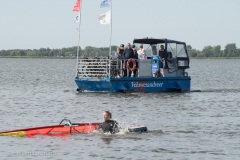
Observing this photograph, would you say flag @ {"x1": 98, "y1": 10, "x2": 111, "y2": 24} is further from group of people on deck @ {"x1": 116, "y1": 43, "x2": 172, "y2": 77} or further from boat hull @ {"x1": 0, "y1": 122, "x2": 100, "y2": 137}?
boat hull @ {"x1": 0, "y1": 122, "x2": 100, "y2": 137}

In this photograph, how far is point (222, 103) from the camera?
34125mm

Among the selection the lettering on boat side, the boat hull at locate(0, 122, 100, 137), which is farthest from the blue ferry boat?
the boat hull at locate(0, 122, 100, 137)

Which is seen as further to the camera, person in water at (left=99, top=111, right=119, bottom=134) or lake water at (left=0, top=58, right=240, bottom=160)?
person in water at (left=99, top=111, right=119, bottom=134)

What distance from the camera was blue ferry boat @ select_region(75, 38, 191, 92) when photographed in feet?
118

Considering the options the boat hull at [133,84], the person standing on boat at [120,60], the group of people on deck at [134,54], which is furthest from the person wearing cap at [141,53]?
the boat hull at [133,84]

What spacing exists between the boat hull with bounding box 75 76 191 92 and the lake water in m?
0.35

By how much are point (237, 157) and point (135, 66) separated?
17.8 metres

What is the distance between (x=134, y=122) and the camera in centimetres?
2620

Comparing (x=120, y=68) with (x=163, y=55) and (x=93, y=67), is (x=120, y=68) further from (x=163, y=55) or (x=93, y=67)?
(x=163, y=55)

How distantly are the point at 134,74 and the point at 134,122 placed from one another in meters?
10.5

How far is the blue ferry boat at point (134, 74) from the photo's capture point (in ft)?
118

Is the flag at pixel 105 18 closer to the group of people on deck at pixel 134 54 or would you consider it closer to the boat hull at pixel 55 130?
the group of people on deck at pixel 134 54

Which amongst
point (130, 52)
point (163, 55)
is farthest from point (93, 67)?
point (163, 55)

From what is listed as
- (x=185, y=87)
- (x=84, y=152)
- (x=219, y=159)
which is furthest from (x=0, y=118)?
(x=185, y=87)
